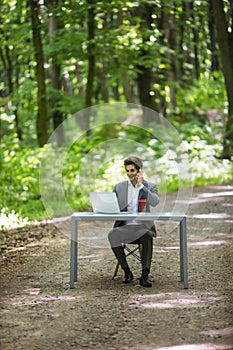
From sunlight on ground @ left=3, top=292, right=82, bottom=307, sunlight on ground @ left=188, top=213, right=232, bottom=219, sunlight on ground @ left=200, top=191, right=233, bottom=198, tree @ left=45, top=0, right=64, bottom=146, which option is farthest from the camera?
tree @ left=45, top=0, right=64, bottom=146

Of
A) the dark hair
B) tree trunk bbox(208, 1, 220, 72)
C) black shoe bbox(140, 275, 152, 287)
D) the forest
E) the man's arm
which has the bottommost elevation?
black shoe bbox(140, 275, 152, 287)

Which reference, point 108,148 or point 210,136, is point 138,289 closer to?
point 108,148

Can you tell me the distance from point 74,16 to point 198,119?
28.1 feet

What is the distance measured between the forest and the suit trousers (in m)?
5.13

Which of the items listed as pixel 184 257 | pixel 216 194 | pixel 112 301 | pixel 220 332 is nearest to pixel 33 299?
pixel 112 301

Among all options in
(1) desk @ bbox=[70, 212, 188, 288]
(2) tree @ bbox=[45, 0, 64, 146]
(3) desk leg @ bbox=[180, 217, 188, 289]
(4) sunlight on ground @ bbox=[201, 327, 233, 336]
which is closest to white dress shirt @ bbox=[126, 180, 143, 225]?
(1) desk @ bbox=[70, 212, 188, 288]

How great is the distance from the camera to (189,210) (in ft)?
48.4

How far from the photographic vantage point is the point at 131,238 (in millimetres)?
8195

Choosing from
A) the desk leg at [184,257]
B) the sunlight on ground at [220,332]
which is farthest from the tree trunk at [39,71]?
the sunlight on ground at [220,332]

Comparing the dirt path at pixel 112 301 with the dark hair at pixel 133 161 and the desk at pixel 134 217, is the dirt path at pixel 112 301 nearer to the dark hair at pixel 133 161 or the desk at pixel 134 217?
the desk at pixel 134 217

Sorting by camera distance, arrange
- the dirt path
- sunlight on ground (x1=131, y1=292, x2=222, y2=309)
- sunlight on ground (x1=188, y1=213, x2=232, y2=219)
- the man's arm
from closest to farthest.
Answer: the dirt path → sunlight on ground (x1=131, y1=292, x2=222, y2=309) → the man's arm → sunlight on ground (x1=188, y1=213, x2=232, y2=219)

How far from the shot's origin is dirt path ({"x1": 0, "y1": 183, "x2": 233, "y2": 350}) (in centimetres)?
562

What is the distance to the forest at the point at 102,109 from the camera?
17000mm

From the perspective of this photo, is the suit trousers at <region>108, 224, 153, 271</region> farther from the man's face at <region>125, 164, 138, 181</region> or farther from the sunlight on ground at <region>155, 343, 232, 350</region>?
the sunlight on ground at <region>155, 343, 232, 350</region>
